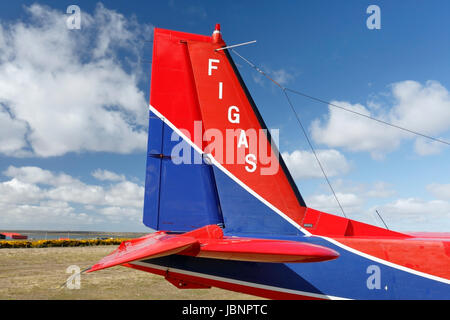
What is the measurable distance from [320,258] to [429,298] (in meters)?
2.22

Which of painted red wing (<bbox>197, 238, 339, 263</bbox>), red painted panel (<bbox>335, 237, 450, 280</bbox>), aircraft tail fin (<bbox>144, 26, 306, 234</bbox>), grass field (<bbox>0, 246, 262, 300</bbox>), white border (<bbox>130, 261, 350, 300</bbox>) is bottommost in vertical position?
grass field (<bbox>0, 246, 262, 300</bbox>)

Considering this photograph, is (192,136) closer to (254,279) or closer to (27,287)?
(254,279)

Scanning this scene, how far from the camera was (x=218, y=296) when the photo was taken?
906 centimetres

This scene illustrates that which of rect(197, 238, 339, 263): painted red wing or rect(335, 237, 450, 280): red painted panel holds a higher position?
rect(197, 238, 339, 263): painted red wing

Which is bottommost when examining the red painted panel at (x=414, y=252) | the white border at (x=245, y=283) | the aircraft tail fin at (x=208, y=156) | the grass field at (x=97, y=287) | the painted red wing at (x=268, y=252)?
the grass field at (x=97, y=287)

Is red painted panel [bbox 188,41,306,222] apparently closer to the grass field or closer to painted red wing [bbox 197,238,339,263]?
painted red wing [bbox 197,238,339,263]

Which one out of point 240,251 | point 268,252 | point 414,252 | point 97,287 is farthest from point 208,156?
point 97,287

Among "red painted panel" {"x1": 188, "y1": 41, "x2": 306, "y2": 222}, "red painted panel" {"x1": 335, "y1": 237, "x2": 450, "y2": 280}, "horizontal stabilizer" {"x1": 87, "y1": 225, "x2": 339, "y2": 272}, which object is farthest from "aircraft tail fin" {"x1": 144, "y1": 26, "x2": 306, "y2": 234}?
"horizontal stabilizer" {"x1": 87, "y1": 225, "x2": 339, "y2": 272}

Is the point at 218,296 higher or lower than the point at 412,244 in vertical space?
lower

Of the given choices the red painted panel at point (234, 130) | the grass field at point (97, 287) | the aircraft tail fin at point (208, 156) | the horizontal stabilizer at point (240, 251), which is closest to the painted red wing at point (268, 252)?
the horizontal stabilizer at point (240, 251)

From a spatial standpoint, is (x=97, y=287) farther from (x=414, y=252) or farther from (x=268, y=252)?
(x=414, y=252)

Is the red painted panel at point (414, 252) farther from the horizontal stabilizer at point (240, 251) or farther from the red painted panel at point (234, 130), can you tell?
the horizontal stabilizer at point (240, 251)

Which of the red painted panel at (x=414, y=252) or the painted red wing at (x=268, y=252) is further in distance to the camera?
the red painted panel at (x=414, y=252)
